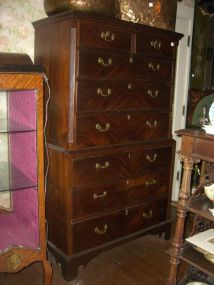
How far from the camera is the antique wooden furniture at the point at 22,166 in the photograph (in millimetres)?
1678

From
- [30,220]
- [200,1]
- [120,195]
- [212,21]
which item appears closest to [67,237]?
[30,220]

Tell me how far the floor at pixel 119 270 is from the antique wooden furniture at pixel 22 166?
0.97 ft

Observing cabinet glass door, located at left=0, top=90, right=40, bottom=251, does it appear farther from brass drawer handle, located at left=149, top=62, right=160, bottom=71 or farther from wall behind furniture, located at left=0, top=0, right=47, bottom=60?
brass drawer handle, located at left=149, top=62, right=160, bottom=71

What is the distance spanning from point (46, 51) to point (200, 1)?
200 centimetres

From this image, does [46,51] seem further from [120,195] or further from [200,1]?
[200,1]

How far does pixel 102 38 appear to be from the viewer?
6.48 feet

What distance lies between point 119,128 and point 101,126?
17 cm

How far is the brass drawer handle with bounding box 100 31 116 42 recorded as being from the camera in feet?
6.48

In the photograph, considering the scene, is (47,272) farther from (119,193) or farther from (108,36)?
(108,36)

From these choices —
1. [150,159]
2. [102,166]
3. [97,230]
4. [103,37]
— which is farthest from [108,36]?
[97,230]

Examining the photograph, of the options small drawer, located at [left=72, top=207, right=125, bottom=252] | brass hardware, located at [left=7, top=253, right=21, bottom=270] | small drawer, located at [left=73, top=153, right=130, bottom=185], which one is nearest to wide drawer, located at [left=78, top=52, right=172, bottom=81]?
small drawer, located at [left=73, top=153, right=130, bottom=185]

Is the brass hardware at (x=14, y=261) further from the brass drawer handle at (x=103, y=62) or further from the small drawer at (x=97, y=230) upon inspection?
the brass drawer handle at (x=103, y=62)

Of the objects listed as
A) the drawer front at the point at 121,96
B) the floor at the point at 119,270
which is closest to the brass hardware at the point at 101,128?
the drawer front at the point at 121,96

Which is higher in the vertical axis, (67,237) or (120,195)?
(120,195)
